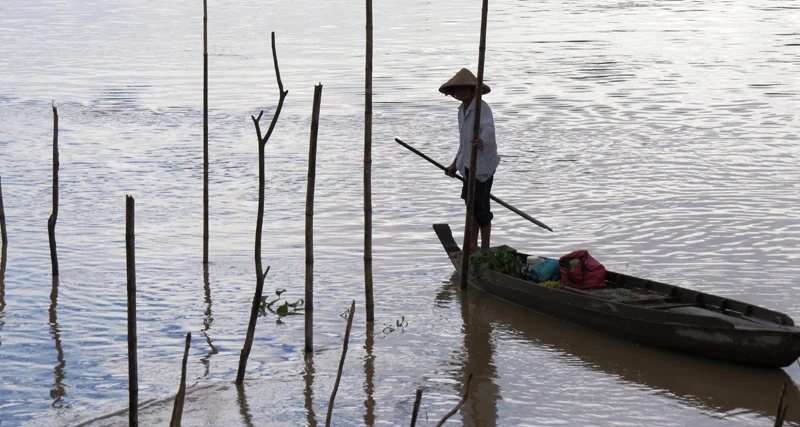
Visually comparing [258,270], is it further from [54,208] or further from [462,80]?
[54,208]

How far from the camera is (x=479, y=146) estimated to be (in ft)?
24.4

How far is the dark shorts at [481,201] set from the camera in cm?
798

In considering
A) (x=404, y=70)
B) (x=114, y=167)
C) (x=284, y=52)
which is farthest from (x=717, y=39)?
(x=114, y=167)

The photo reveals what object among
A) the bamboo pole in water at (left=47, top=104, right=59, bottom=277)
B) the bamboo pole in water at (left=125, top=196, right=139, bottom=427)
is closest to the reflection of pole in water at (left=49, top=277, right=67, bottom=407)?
the bamboo pole in water at (left=47, top=104, right=59, bottom=277)

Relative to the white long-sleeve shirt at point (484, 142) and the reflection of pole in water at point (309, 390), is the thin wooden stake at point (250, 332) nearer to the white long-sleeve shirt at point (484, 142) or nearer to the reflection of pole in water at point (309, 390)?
the reflection of pole in water at point (309, 390)

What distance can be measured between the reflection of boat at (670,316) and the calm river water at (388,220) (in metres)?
0.12

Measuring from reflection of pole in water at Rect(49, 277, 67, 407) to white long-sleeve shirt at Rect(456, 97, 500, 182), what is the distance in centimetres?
308

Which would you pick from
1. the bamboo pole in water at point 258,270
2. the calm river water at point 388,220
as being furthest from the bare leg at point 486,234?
the bamboo pole in water at point 258,270

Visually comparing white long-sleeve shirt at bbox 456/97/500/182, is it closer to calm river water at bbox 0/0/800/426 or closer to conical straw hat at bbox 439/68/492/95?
conical straw hat at bbox 439/68/492/95

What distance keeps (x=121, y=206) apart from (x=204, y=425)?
6080 millimetres

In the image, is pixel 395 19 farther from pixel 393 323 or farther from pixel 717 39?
pixel 393 323

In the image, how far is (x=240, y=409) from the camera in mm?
5621

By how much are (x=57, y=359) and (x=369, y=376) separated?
6.38 ft

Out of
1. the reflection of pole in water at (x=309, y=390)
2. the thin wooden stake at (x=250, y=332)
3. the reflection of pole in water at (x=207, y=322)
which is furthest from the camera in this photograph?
the reflection of pole in water at (x=207, y=322)
